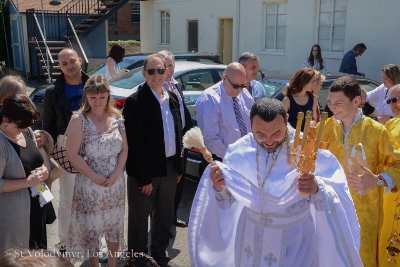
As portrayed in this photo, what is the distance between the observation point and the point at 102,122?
397cm

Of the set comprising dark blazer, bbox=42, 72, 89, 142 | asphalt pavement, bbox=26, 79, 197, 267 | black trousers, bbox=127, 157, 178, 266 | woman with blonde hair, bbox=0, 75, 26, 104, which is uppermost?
woman with blonde hair, bbox=0, 75, 26, 104

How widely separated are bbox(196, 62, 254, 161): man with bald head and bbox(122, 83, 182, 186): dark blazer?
1.99 feet

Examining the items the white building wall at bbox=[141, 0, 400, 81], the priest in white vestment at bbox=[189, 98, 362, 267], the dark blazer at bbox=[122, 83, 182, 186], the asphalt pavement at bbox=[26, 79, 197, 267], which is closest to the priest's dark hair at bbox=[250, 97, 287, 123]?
the priest in white vestment at bbox=[189, 98, 362, 267]

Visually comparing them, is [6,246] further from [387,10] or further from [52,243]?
[387,10]

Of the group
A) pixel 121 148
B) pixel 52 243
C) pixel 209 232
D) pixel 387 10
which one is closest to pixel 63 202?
pixel 52 243

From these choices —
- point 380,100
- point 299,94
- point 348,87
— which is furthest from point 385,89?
point 348,87

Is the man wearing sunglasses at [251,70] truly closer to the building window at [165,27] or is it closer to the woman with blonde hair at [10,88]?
the woman with blonde hair at [10,88]

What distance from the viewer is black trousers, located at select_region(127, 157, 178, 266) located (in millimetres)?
4191

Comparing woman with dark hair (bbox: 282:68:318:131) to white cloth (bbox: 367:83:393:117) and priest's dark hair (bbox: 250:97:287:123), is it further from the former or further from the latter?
priest's dark hair (bbox: 250:97:287:123)

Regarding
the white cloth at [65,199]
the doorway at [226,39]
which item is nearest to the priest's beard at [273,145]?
the white cloth at [65,199]

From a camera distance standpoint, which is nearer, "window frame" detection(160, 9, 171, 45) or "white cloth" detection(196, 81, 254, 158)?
"white cloth" detection(196, 81, 254, 158)

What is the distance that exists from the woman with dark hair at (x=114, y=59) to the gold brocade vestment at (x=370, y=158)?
19.6ft

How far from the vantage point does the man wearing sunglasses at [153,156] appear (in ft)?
13.2

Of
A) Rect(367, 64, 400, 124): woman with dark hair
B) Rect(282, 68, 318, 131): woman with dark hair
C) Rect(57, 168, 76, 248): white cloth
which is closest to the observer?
Rect(57, 168, 76, 248): white cloth
